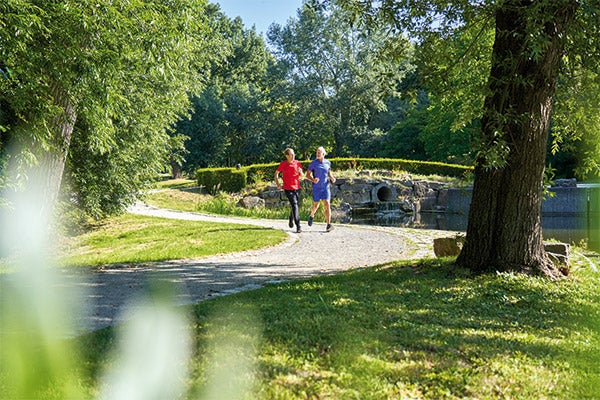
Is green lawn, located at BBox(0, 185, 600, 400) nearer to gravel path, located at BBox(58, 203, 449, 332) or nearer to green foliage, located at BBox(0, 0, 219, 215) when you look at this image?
gravel path, located at BBox(58, 203, 449, 332)

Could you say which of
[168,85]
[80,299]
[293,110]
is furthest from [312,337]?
[293,110]

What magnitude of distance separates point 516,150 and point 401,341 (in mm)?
3410

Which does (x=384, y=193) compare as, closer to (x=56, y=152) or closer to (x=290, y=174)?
(x=290, y=174)

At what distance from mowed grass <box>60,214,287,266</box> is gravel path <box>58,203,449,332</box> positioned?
548mm

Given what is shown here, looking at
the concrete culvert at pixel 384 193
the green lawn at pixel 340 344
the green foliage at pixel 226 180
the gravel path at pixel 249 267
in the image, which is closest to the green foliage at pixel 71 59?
the gravel path at pixel 249 267

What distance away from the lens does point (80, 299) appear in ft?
18.6

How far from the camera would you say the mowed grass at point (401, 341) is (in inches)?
129

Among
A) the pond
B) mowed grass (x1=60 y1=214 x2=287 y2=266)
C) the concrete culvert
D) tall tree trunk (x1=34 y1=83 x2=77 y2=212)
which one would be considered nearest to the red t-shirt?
mowed grass (x1=60 y1=214 x2=287 y2=266)

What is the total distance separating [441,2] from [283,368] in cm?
596

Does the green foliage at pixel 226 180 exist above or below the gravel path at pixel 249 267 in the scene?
above

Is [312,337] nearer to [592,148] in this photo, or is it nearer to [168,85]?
[592,148]

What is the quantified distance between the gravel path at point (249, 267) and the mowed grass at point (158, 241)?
0.55m

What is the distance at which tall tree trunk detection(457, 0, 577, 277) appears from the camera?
6.28m

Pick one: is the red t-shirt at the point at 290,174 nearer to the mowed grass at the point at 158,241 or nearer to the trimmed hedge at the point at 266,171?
the mowed grass at the point at 158,241
